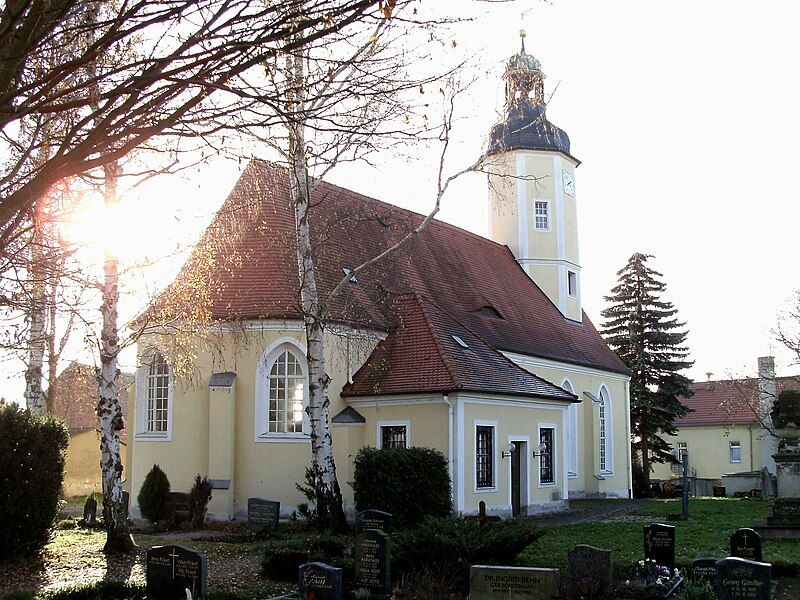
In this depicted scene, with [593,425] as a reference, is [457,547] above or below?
below

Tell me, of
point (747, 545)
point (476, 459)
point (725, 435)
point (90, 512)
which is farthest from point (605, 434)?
point (747, 545)

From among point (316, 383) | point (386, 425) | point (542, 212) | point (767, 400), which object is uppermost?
point (542, 212)

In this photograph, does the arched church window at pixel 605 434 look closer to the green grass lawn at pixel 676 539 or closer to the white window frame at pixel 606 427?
the white window frame at pixel 606 427

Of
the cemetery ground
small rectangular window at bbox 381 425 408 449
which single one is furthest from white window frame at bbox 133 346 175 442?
small rectangular window at bbox 381 425 408 449

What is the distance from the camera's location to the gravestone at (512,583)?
34.4 feet

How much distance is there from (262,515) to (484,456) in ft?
20.9

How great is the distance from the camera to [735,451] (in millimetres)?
54500

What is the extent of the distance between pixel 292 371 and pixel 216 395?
6.67 feet

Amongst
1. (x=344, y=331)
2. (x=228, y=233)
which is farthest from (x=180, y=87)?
(x=344, y=331)

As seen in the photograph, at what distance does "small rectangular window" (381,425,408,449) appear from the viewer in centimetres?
2264

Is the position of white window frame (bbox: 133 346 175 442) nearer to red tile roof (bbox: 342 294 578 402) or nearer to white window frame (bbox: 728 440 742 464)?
red tile roof (bbox: 342 294 578 402)

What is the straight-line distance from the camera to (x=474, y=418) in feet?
73.6

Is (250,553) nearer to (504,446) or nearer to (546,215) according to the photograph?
(504,446)

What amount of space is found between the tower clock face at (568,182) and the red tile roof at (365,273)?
360 cm
